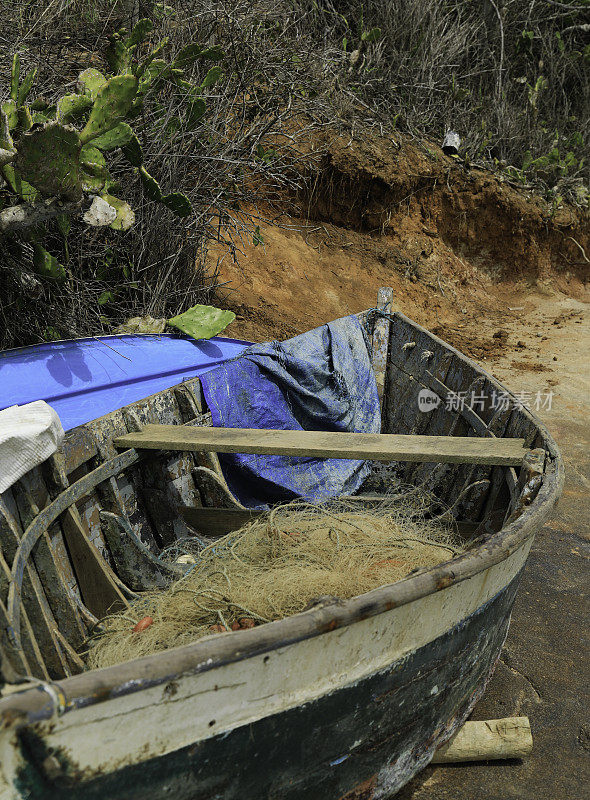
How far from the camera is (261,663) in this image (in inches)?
72.7

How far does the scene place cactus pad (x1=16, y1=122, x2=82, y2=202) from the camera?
12.6ft

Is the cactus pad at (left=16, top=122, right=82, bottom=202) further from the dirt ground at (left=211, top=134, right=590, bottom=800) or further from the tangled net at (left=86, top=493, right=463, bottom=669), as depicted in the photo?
the dirt ground at (left=211, top=134, right=590, bottom=800)

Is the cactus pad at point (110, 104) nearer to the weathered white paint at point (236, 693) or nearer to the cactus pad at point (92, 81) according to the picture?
the cactus pad at point (92, 81)

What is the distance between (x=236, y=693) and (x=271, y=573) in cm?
89

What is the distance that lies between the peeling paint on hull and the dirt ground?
6.87 ft

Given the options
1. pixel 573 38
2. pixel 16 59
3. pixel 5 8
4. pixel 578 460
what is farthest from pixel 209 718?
pixel 573 38

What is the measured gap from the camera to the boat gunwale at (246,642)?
1.53 metres

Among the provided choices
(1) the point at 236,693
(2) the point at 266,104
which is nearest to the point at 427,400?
(1) the point at 236,693

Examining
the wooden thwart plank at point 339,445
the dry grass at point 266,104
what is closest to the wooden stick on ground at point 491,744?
the wooden thwart plank at point 339,445

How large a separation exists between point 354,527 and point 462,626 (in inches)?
31.7

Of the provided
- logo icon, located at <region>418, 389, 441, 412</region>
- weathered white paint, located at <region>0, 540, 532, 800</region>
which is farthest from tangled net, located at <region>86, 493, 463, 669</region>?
logo icon, located at <region>418, 389, 441, 412</region>

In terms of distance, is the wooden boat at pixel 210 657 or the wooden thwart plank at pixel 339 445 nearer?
the wooden boat at pixel 210 657

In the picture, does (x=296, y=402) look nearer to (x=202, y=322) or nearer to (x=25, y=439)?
(x=202, y=322)

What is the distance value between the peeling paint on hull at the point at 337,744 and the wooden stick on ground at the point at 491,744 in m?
0.09
